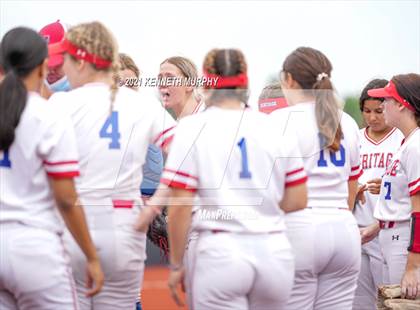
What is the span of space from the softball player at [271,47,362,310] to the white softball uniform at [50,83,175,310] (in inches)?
33.7

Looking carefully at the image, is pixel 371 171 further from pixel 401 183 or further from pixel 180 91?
pixel 180 91

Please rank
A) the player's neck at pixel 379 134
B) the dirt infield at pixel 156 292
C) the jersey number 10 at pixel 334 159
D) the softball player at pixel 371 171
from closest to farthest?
the jersey number 10 at pixel 334 159 → the softball player at pixel 371 171 → the player's neck at pixel 379 134 → the dirt infield at pixel 156 292

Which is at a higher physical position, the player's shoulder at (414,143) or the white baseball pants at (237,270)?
the player's shoulder at (414,143)

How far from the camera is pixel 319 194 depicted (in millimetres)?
5172

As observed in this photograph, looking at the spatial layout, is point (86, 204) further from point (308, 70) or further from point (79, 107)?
point (308, 70)

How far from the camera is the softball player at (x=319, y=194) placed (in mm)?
5039

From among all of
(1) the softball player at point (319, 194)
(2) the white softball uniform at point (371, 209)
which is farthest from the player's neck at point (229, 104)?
(2) the white softball uniform at point (371, 209)

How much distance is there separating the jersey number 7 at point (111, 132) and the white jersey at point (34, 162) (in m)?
0.41

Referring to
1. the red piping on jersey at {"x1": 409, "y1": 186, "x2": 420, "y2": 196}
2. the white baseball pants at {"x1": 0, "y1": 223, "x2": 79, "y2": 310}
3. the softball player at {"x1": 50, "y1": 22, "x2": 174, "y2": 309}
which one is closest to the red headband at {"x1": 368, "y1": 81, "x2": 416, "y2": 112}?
the red piping on jersey at {"x1": 409, "y1": 186, "x2": 420, "y2": 196}

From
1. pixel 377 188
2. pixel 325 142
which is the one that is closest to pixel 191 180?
pixel 325 142

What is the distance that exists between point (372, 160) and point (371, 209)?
0.39 m

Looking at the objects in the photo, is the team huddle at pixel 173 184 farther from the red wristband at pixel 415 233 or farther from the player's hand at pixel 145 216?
the red wristband at pixel 415 233

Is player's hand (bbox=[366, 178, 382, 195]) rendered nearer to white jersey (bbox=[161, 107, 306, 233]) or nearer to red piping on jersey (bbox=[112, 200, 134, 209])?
white jersey (bbox=[161, 107, 306, 233])

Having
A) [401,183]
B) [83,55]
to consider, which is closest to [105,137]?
[83,55]
